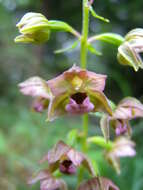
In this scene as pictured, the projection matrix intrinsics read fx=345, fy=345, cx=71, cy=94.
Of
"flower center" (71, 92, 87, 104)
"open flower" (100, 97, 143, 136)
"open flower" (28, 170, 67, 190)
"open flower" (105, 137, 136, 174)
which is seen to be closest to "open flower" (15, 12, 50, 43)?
"flower center" (71, 92, 87, 104)

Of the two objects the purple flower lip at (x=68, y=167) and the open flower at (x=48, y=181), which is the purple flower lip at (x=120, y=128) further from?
the open flower at (x=48, y=181)

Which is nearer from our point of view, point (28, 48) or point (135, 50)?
point (135, 50)

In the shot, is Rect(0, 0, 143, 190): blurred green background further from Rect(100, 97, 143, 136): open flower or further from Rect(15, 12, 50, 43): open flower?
Rect(15, 12, 50, 43): open flower

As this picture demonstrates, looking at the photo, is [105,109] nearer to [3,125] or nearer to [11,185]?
[11,185]

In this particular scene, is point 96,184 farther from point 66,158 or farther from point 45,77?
point 45,77

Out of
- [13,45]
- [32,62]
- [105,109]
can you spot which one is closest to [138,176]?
[105,109]

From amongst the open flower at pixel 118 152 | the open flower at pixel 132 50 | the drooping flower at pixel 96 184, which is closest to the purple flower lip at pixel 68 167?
the drooping flower at pixel 96 184

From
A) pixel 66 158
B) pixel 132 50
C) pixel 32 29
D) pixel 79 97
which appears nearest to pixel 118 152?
pixel 66 158
